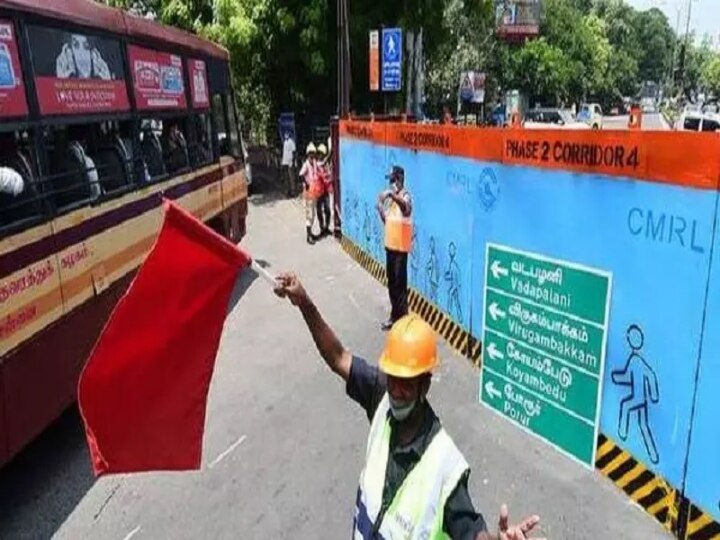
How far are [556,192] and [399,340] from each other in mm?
3466

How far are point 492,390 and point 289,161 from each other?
1743 centimetres

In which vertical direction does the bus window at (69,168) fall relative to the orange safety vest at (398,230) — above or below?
above

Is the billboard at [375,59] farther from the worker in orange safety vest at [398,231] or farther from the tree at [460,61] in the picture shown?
the tree at [460,61]

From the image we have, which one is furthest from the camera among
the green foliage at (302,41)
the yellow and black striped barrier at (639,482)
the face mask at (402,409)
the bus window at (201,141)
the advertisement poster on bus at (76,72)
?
the green foliage at (302,41)

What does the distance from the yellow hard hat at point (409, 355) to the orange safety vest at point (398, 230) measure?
6.46 m

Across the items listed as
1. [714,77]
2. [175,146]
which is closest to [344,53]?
[175,146]

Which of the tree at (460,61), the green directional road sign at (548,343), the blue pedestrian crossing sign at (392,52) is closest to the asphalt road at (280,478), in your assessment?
the green directional road sign at (548,343)

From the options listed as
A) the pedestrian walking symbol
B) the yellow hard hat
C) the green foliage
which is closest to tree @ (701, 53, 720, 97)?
the green foliage

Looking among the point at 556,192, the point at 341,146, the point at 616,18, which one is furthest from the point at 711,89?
the point at 556,192

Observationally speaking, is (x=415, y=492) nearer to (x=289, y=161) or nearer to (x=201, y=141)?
(x=201, y=141)

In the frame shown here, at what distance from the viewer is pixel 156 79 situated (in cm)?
884

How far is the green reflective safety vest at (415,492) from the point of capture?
8.38ft

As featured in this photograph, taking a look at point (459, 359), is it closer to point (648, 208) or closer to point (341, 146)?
point (648, 208)

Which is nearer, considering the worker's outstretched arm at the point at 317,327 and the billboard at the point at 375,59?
the worker's outstretched arm at the point at 317,327
